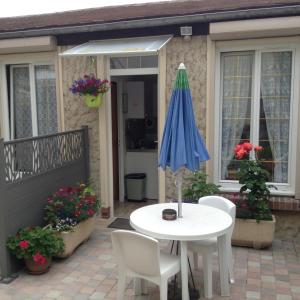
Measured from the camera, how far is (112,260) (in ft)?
15.8

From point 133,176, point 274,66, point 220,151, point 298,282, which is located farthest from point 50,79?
point 298,282

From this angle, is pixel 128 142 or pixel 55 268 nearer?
pixel 55 268

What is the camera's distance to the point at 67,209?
500 centimetres

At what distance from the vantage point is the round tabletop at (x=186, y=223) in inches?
128

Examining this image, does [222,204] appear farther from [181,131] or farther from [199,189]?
[181,131]

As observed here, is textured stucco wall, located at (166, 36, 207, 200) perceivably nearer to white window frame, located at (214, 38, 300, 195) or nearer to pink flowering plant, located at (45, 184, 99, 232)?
white window frame, located at (214, 38, 300, 195)

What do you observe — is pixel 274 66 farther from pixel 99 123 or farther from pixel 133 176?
pixel 133 176

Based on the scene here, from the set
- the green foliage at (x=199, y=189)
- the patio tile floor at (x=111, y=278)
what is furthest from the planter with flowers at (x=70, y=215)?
the green foliage at (x=199, y=189)

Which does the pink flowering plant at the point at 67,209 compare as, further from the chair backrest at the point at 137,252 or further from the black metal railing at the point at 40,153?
the chair backrest at the point at 137,252

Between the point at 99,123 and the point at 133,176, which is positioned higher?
the point at 99,123

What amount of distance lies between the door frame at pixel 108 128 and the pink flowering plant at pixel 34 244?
2.01 m

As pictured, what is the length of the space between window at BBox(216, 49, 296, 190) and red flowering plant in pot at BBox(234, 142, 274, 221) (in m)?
0.71

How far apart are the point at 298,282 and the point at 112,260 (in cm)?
243

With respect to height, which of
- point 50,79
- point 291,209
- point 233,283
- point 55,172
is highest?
point 50,79
